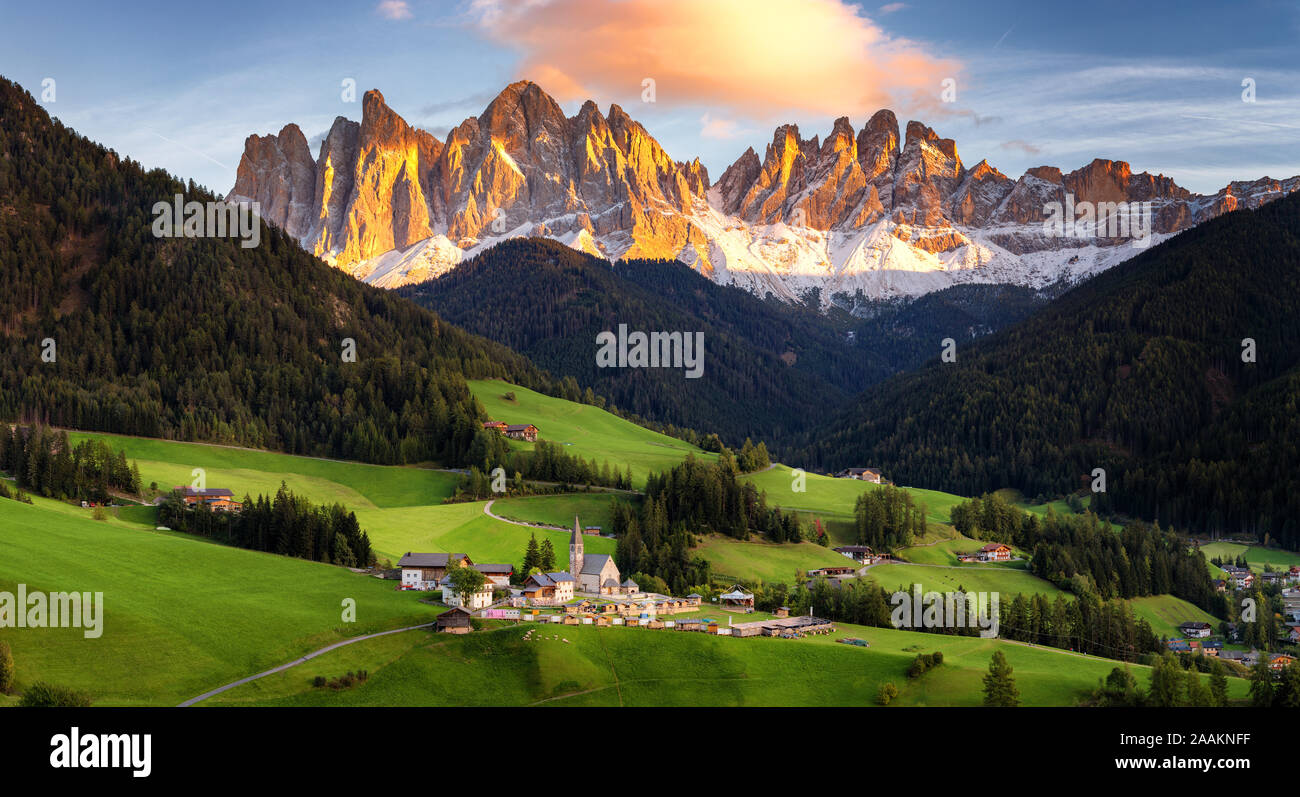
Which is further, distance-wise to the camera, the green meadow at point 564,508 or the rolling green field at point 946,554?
the rolling green field at point 946,554

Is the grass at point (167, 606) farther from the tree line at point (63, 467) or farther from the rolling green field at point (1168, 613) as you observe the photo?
the rolling green field at point (1168, 613)

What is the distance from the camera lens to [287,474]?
171 m

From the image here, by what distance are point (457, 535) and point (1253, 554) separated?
407 feet

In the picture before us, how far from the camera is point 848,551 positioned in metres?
150

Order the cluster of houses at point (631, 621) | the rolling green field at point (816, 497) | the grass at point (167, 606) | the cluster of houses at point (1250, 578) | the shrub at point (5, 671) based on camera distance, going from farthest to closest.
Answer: the rolling green field at point (816, 497), the cluster of houses at point (1250, 578), the cluster of houses at point (631, 621), the grass at point (167, 606), the shrub at point (5, 671)

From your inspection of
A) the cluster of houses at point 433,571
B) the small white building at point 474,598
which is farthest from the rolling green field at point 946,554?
the small white building at point 474,598

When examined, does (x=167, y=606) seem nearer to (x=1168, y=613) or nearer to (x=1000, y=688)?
(x=1000, y=688)

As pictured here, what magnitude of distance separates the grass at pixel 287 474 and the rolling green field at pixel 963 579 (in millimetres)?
61371

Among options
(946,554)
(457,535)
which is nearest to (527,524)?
(457,535)

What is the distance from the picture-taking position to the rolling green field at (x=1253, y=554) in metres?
176

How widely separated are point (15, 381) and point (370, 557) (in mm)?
95731

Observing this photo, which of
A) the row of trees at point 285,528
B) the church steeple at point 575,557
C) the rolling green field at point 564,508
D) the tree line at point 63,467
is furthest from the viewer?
the rolling green field at point 564,508

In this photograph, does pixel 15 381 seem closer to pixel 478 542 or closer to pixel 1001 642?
pixel 478 542
